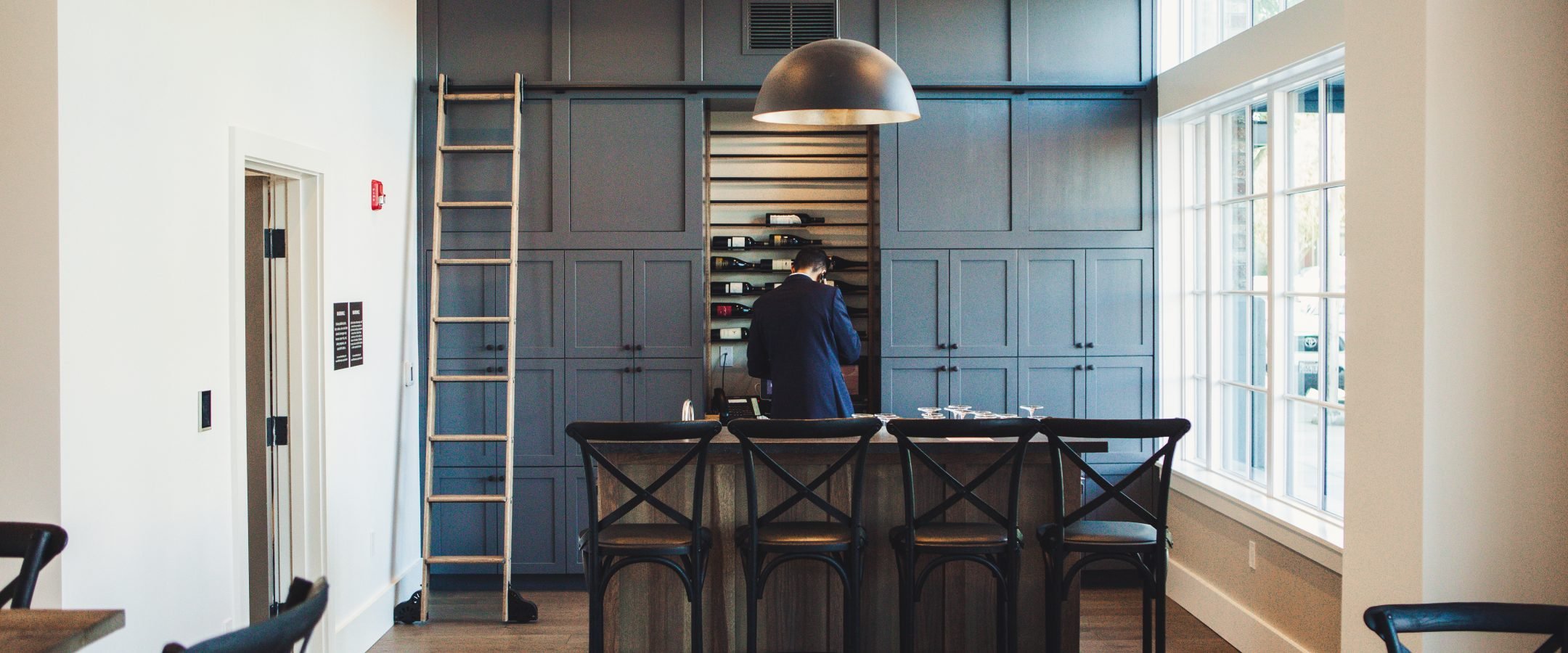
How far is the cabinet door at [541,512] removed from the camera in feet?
19.0

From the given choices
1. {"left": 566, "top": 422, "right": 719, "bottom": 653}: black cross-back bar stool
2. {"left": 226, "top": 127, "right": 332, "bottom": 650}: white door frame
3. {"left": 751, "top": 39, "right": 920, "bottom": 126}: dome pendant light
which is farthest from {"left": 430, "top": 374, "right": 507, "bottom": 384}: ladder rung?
{"left": 751, "top": 39, "right": 920, "bottom": 126}: dome pendant light

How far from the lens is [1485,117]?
2885 mm

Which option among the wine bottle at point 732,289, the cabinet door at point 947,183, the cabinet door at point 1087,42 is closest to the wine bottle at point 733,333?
the wine bottle at point 732,289

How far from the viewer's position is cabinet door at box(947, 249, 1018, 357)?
5.87m

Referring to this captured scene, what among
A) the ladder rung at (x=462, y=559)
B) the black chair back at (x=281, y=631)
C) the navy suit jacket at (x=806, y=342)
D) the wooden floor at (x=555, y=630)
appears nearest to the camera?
the black chair back at (x=281, y=631)

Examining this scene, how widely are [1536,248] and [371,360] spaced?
4.44m

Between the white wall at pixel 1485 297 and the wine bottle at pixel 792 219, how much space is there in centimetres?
397

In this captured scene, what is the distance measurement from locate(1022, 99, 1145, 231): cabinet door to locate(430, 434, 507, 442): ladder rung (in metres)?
2.98

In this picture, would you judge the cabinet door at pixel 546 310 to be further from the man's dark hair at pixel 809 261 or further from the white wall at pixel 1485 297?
the white wall at pixel 1485 297

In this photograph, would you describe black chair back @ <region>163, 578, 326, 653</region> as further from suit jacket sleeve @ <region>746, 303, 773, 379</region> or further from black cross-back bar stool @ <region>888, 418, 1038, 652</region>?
suit jacket sleeve @ <region>746, 303, 773, 379</region>

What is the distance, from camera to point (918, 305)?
5.87m

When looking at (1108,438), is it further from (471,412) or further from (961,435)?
(471,412)

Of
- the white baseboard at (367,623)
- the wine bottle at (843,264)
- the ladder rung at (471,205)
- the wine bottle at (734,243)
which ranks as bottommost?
the white baseboard at (367,623)

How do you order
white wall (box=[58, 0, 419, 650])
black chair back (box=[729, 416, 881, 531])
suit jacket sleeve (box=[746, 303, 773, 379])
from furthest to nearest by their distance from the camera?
suit jacket sleeve (box=[746, 303, 773, 379]), black chair back (box=[729, 416, 881, 531]), white wall (box=[58, 0, 419, 650])
